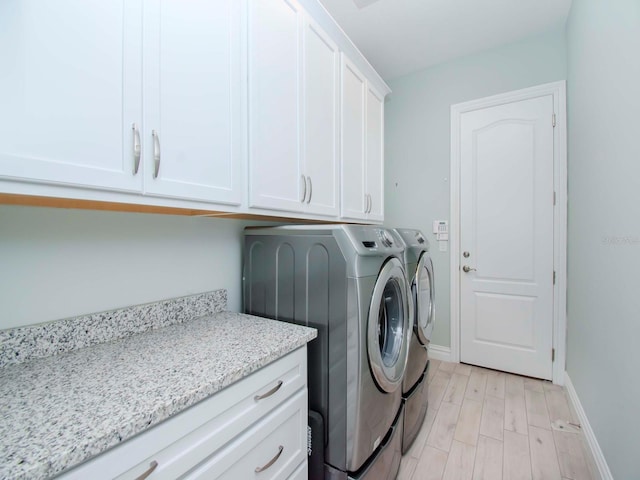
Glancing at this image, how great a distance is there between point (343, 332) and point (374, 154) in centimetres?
159

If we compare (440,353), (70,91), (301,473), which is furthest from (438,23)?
(301,473)

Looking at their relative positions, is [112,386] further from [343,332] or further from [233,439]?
[343,332]

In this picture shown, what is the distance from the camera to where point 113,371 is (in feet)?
2.65

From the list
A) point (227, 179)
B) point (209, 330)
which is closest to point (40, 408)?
point (209, 330)

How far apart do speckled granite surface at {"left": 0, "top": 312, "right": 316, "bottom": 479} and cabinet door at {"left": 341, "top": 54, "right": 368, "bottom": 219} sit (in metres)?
1.05

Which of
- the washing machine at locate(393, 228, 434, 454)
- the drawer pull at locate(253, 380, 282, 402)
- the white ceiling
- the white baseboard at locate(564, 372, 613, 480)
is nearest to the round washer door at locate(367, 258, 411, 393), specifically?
the washing machine at locate(393, 228, 434, 454)

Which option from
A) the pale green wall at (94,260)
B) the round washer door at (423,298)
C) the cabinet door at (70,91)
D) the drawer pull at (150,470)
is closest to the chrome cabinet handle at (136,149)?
the cabinet door at (70,91)

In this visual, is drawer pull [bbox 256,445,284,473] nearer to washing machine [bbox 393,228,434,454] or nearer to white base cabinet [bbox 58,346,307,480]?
white base cabinet [bbox 58,346,307,480]

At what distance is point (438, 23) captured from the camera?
225 cm

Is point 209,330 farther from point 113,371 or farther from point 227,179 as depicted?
point 227,179

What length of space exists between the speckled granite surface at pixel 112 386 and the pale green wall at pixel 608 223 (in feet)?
4.31

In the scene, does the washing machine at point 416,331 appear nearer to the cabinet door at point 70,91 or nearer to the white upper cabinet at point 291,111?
the white upper cabinet at point 291,111

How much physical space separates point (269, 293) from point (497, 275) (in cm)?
Answer: 220

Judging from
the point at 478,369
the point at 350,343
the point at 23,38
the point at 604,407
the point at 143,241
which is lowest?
the point at 478,369
